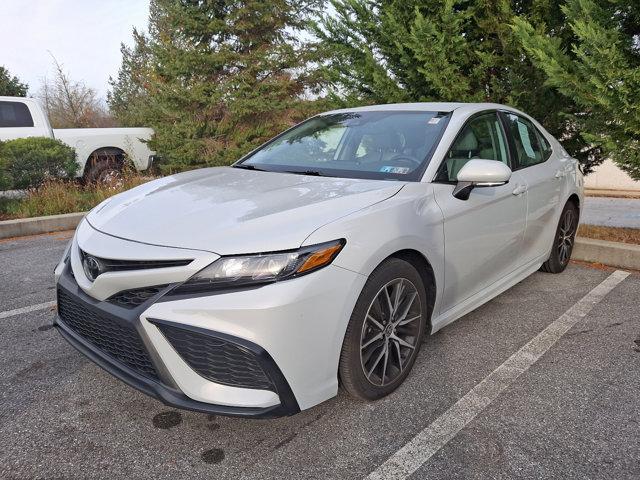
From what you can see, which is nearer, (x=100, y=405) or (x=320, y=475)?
(x=320, y=475)

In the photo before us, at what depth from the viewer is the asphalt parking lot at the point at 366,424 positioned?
205 cm

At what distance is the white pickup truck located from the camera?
9320 mm

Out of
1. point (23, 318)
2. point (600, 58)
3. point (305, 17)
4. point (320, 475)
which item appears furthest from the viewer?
point (305, 17)

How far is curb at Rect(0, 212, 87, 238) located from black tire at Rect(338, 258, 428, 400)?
5510 mm

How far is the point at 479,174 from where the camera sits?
108 inches

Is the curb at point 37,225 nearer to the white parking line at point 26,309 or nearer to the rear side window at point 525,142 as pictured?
the white parking line at point 26,309

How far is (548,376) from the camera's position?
277cm

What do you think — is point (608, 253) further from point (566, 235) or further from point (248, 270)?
point (248, 270)

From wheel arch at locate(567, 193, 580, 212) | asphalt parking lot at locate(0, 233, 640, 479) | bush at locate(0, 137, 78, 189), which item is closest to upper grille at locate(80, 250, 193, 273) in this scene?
asphalt parking lot at locate(0, 233, 640, 479)

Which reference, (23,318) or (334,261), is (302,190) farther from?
(23,318)

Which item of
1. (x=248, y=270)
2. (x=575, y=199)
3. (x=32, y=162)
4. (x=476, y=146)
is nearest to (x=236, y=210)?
(x=248, y=270)

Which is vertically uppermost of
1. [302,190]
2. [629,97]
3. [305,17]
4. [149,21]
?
[149,21]

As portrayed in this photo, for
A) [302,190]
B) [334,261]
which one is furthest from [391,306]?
[302,190]

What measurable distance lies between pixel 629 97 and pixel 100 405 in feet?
16.4
